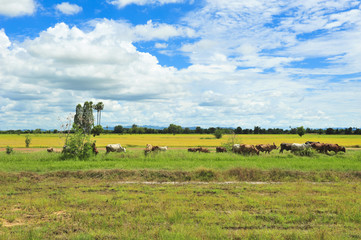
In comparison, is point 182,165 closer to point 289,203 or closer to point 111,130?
point 289,203

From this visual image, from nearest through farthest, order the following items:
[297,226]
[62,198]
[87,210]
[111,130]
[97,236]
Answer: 1. [97,236]
2. [297,226]
3. [87,210]
4. [62,198]
5. [111,130]

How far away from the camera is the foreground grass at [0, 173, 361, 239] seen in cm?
738

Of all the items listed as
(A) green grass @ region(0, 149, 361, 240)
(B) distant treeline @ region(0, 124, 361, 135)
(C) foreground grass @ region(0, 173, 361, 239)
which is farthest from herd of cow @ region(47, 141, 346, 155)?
(B) distant treeline @ region(0, 124, 361, 135)

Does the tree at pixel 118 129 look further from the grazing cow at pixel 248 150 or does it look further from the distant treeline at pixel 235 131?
the grazing cow at pixel 248 150

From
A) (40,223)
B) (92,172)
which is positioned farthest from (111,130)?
(40,223)

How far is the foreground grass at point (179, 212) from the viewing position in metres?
7.38

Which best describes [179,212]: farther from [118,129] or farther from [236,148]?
[118,129]

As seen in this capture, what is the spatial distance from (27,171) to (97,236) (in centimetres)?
1300

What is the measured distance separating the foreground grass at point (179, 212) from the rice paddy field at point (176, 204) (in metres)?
0.03

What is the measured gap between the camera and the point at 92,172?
17047 mm

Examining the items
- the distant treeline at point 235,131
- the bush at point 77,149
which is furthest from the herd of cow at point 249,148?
the distant treeline at point 235,131

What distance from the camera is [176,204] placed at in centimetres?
1020

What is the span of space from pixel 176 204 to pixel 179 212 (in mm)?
1119

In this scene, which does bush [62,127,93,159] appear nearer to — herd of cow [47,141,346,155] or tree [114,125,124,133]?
herd of cow [47,141,346,155]
